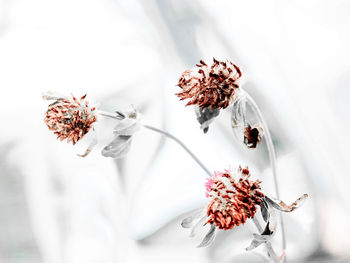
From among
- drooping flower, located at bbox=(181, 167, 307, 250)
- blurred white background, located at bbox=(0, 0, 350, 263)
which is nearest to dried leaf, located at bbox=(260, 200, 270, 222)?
drooping flower, located at bbox=(181, 167, 307, 250)

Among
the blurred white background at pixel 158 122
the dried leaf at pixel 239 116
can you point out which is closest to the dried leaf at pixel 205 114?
the dried leaf at pixel 239 116

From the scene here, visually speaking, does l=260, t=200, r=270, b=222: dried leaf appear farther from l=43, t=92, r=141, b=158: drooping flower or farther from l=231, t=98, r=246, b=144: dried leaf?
l=43, t=92, r=141, b=158: drooping flower

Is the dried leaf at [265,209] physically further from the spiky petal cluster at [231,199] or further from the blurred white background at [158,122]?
the blurred white background at [158,122]

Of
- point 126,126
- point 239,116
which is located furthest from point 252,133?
point 126,126

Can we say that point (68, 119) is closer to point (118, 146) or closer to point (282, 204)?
point (118, 146)

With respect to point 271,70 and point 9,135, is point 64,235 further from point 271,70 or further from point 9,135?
point 271,70
